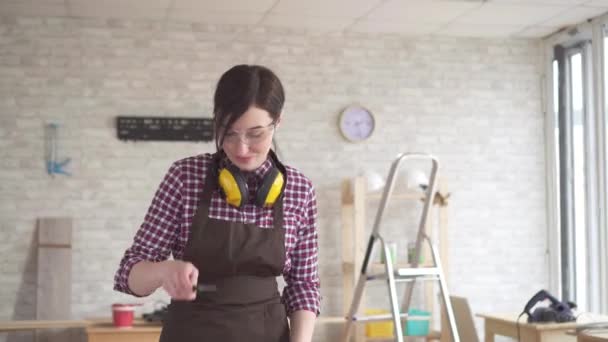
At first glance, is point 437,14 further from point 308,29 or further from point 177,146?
point 177,146

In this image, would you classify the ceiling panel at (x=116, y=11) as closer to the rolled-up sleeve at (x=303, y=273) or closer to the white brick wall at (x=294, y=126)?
the white brick wall at (x=294, y=126)

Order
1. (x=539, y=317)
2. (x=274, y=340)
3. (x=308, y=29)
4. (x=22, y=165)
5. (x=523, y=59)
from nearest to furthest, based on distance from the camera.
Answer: (x=274, y=340), (x=539, y=317), (x=22, y=165), (x=308, y=29), (x=523, y=59)

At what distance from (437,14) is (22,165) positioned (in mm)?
3294

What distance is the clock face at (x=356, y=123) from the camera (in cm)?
703

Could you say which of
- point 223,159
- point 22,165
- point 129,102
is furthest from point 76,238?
point 223,159

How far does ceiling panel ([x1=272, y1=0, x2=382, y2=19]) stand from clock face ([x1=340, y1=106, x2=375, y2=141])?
821mm

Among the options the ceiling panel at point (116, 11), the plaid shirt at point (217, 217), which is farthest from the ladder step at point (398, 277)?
the plaid shirt at point (217, 217)

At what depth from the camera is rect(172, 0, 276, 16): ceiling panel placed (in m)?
6.15

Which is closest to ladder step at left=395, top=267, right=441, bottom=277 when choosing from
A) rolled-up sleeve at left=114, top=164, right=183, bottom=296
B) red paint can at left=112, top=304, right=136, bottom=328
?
red paint can at left=112, top=304, right=136, bottom=328

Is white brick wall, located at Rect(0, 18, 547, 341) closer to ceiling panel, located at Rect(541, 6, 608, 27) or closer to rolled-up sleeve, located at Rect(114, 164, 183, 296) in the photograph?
ceiling panel, located at Rect(541, 6, 608, 27)

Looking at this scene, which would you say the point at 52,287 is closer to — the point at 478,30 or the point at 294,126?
the point at 294,126

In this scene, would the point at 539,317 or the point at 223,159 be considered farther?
the point at 539,317

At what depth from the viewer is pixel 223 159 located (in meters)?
1.91

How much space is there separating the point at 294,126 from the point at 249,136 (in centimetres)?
516
